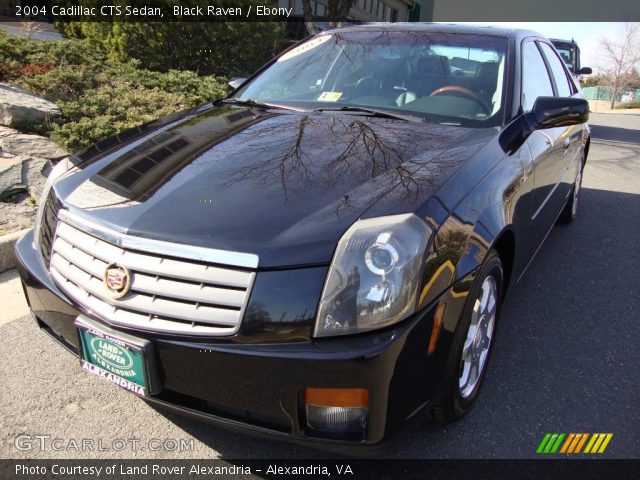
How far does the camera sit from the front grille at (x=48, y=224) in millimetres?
2066

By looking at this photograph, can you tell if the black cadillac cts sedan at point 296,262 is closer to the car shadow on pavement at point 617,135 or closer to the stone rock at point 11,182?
the stone rock at point 11,182

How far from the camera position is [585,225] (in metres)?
5.02

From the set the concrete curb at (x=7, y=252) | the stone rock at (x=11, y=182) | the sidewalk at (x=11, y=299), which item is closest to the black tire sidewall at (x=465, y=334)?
the sidewalk at (x=11, y=299)

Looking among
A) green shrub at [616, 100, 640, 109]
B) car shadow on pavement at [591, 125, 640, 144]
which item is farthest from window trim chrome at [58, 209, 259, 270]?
green shrub at [616, 100, 640, 109]

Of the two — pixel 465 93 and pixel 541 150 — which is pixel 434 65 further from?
pixel 541 150

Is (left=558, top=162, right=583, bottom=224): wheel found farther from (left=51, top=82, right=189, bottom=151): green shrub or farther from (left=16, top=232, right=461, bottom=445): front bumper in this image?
(left=51, top=82, right=189, bottom=151): green shrub

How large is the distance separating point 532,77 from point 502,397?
6.16 ft

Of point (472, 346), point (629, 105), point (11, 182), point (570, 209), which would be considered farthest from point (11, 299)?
point (629, 105)

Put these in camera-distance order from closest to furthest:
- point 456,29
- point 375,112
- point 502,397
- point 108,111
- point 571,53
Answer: point 502,397 → point 375,112 → point 456,29 → point 108,111 → point 571,53

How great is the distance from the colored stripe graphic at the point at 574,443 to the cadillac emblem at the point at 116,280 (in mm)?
1705

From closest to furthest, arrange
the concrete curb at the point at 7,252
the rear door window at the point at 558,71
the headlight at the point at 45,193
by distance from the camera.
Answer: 1. the headlight at the point at 45,193
2. the concrete curb at the point at 7,252
3. the rear door window at the point at 558,71

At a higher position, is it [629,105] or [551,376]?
[629,105]

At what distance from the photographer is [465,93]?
A: 9.09ft
